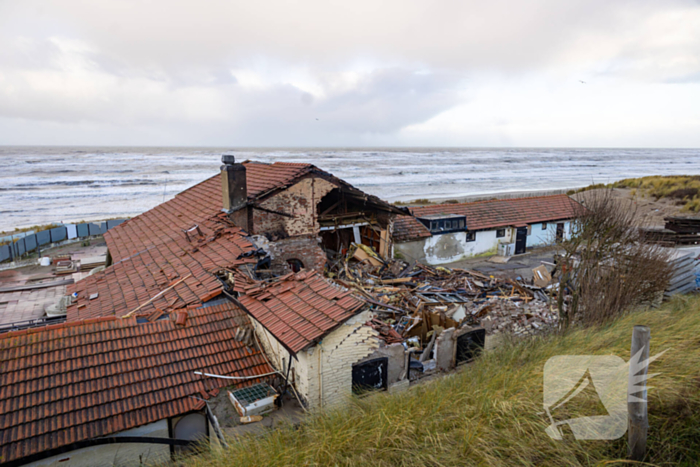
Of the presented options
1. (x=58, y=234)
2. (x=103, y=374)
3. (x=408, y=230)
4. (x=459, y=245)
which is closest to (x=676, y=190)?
(x=459, y=245)

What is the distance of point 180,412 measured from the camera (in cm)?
744

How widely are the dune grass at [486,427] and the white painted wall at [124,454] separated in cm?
205

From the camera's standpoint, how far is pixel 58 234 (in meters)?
30.6

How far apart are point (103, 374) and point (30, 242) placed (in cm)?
2756

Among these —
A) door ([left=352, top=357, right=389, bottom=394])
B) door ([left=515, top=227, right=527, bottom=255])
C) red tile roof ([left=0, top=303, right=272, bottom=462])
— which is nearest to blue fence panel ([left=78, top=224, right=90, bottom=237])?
red tile roof ([left=0, top=303, right=272, bottom=462])

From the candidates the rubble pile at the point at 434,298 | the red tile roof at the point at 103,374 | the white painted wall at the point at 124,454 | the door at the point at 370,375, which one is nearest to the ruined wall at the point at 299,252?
the rubble pile at the point at 434,298

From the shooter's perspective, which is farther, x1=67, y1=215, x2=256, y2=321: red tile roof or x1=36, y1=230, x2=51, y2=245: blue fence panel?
x1=36, y1=230, x2=51, y2=245: blue fence panel

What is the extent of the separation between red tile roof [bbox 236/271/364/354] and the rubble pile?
8.68 ft

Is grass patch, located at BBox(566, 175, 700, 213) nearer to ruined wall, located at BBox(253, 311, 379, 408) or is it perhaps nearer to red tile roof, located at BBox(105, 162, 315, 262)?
red tile roof, located at BBox(105, 162, 315, 262)

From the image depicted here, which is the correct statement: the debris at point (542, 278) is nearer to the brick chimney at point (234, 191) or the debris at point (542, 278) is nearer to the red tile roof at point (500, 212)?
the red tile roof at point (500, 212)

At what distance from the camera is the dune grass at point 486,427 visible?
3.80 meters

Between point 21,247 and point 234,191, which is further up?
point 234,191

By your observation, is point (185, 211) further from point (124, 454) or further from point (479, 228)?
point (479, 228)

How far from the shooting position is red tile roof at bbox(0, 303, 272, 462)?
260 inches
